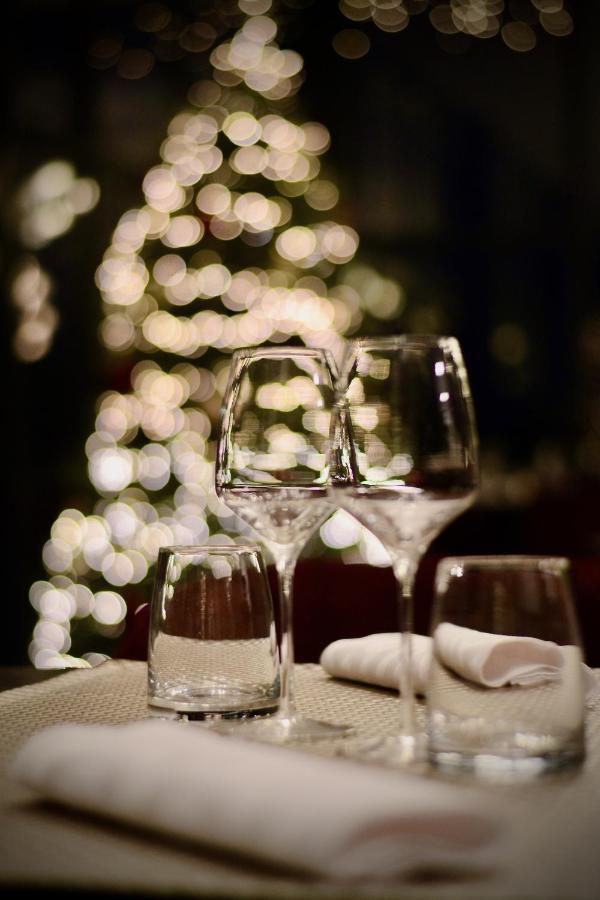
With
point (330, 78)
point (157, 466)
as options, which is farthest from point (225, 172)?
point (330, 78)

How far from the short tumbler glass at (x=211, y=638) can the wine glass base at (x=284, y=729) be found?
0.03 metres

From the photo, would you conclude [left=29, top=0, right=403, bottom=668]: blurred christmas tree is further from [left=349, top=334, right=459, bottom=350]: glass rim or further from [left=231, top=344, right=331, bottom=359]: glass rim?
[left=349, top=334, right=459, bottom=350]: glass rim

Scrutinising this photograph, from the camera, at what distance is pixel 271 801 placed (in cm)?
51

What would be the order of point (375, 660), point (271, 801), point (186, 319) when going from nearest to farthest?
point (271, 801)
point (375, 660)
point (186, 319)

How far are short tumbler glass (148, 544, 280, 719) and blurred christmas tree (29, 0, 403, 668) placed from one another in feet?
9.44

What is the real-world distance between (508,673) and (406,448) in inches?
6.0

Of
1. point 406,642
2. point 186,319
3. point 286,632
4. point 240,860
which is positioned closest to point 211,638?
point 286,632

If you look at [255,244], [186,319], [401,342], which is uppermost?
[255,244]

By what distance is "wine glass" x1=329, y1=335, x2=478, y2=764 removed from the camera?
720 mm

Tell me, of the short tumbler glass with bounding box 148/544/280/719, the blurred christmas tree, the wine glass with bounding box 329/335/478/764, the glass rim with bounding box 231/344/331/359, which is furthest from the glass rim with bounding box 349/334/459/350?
the blurred christmas tree

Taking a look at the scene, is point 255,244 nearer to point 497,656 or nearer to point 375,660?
point 375,660

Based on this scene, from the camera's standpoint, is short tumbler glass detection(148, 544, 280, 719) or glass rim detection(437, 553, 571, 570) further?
short tumbler glass detection(148, 544, 280, 719)

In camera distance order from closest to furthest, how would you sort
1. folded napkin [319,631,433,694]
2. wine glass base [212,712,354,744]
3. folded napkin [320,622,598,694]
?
folded napkin [320,622,598,694]
wine glass base [212,712,354,744]
folded napkin [319,631,433,694]

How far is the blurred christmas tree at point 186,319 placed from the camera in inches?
148
